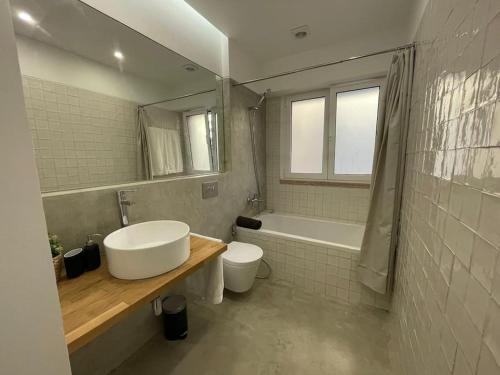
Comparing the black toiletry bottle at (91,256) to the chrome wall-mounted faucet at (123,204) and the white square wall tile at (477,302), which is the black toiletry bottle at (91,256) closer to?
the chrome wall-mounted faucet at (123,204)

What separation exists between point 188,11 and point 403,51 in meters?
1.74

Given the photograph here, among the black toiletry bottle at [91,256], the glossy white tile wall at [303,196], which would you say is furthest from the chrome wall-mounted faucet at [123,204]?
the glossy white tile wall at [303,196]

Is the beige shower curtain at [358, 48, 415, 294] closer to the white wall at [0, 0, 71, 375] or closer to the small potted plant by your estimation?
the white wall at [0, 0, 71, 375]

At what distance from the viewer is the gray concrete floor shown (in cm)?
132

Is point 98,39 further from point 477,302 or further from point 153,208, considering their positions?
point 477,302

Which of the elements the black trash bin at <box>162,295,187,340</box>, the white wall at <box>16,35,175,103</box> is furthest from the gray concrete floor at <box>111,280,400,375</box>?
the white wall at <box>16,35,175,103</box>

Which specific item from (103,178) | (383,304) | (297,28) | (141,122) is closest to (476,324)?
(383,304)

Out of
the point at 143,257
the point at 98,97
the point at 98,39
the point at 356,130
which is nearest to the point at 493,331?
the point at 143,257

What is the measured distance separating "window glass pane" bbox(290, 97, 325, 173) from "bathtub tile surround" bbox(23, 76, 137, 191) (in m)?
1.98

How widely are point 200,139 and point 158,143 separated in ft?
1.65

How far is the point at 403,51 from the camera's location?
152cm

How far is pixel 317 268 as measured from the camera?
1.98 metres

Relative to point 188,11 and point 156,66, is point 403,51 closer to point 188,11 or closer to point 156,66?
point 188,11

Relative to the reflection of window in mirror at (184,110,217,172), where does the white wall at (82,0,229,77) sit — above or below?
above
